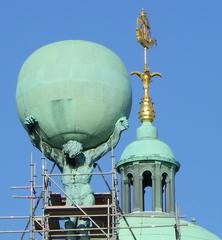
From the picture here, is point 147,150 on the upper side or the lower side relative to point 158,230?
upper

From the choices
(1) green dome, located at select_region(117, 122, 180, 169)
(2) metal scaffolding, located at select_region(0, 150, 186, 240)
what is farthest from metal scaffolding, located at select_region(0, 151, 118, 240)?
(1) green dome, located at select_region(117, 122, 180, 169)

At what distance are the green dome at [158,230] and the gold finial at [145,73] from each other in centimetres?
656

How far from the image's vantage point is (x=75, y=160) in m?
53.4

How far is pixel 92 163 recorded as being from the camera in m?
53.8

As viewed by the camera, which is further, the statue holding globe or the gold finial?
the gold finial

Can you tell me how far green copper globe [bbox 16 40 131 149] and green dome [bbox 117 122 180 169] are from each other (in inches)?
1176

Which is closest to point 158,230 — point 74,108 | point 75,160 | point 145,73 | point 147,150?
point 147,150

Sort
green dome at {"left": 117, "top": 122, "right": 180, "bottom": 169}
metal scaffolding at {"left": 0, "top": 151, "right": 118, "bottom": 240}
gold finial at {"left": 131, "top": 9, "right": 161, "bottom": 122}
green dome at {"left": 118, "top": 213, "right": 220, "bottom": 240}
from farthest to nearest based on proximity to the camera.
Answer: gold finial at {"left": 131, "top": 9, "right": 161, "bottom": 122}
green dome at {"left": 117, "top": 122, "right": 180, "bottom": 169}
green dome at {"left": 118, "top": 213, "right": 220, "bottom": 240}
metal scaffolding at {"left": 0, "top": 151, "right": 118, "bottom": 240}

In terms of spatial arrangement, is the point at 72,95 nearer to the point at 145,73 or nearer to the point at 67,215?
the point at 67,215

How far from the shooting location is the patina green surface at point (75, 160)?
5297cm

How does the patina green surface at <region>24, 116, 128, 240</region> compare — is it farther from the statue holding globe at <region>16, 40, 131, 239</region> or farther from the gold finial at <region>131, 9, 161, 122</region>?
the gold finial at <region>131, 9, 161, 122</region>

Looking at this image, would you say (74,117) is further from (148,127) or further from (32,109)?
(148,127)

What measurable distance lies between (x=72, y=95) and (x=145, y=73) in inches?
1414

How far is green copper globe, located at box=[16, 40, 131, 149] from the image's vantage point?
53.1 m
